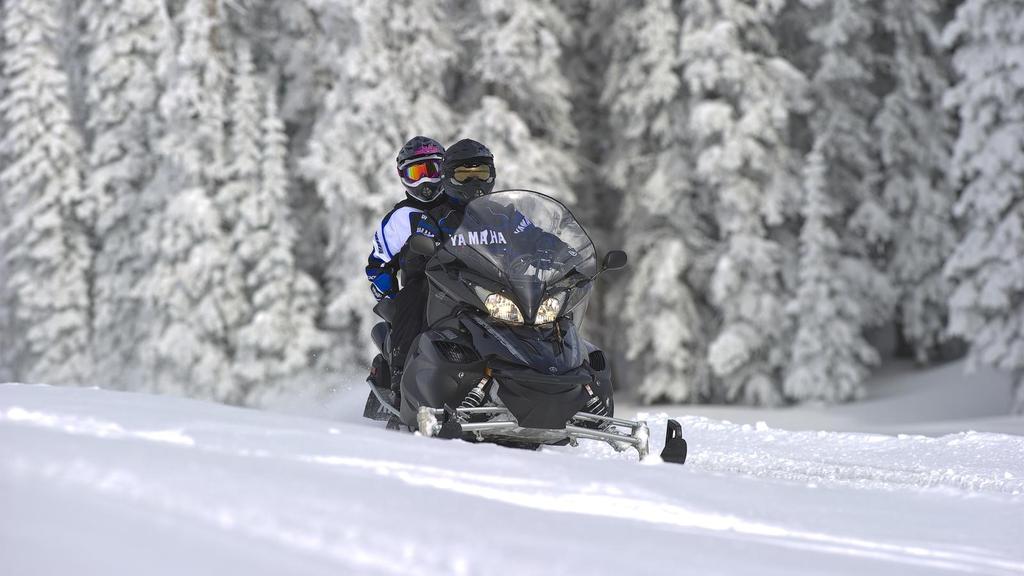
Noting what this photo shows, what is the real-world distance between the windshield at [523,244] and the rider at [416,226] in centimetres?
51

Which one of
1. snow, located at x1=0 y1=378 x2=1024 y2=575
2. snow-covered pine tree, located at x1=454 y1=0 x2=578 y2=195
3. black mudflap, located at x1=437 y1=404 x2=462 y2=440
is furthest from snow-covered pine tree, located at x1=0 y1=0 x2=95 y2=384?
snow, located at x1=0 y1=378 x2=1024 y2=575

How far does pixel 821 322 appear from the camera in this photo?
20344 mm

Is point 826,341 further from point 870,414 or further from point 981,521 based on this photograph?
point 981,521

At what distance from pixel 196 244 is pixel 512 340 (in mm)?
19022

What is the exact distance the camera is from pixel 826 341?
800 inches

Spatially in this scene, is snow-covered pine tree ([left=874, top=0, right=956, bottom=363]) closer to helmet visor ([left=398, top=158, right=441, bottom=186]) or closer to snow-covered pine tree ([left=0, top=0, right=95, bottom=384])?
helmet visor ([left=398, top=158, right=441, bottom=186])

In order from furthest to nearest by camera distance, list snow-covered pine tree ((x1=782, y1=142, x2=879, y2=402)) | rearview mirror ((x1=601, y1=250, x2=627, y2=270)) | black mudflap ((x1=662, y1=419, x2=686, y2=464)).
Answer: snow-covered pine tree ((x1=782, y1=142, x2=879, y2=402))
rearview mirror ((x1=601, y1=250, x2=627, y2=270))
black mudflap ((x1=662, y1=419, x2=686, y2=464))

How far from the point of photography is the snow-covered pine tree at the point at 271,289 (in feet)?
74.9

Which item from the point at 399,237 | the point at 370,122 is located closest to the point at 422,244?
the point at 399,237

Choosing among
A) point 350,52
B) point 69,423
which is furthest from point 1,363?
point 69,423

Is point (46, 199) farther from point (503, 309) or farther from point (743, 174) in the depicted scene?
point (503, 309)

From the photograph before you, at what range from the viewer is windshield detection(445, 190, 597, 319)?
623cm

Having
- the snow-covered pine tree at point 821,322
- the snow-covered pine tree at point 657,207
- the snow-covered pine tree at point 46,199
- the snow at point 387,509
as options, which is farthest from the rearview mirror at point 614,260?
the snow-covered pine tree at point 46,199

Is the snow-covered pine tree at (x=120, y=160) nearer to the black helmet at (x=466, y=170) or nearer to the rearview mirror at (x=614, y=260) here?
the black helmet at (x=466, y=170)
